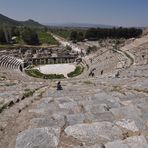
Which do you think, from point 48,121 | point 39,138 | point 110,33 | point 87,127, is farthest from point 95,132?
point 110,33

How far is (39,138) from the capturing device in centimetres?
551

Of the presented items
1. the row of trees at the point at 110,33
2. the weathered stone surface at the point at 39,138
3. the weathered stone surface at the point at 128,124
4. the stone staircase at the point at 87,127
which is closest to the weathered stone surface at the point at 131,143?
the stone staircase at the point at 87,127

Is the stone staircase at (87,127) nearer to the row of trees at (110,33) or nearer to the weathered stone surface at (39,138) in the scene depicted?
the weathered stone surface at (39,138)

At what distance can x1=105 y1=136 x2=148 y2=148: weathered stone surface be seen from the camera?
16.8ft

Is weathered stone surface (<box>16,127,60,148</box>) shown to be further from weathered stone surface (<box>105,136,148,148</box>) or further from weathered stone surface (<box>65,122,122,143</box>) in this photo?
weathered stone surface (<box>105,136,148,148</box>)

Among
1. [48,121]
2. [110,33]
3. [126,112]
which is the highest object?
[48,121]

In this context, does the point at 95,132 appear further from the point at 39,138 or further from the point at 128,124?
the point at 39,138

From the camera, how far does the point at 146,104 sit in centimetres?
835

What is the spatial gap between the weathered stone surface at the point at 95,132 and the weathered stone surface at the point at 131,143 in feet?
0.86

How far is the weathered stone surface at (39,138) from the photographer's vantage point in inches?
206

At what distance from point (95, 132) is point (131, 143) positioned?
92cm

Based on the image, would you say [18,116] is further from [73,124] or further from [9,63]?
[9,63]

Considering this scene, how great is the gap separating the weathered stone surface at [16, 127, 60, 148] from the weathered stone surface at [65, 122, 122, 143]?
0.38 metres

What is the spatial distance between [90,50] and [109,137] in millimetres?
65109
